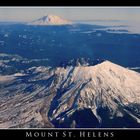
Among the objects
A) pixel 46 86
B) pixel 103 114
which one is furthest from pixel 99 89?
pixel 46 86

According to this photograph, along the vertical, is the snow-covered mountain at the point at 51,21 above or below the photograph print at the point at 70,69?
above

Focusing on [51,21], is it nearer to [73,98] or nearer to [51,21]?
[51,21]

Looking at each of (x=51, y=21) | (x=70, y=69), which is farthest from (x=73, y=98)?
(x=51, y=21)

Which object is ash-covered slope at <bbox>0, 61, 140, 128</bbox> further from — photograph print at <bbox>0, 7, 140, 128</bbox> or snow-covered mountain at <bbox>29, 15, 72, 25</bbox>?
→ snow-covered mountain at <bbox>29, 15, 72, 25</bbox>

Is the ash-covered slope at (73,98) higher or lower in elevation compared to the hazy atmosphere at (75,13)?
lower

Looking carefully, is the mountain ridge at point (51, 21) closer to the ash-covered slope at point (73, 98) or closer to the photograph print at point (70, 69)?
the photograph print at point (70, 69)

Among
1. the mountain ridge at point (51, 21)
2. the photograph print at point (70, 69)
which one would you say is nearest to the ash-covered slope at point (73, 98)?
the photograph print at point (70, 69)

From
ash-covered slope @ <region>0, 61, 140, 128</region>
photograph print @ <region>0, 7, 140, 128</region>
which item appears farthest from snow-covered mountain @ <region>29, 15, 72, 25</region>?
ash-covered slope @ <region>0, 61, 140, 128</region>

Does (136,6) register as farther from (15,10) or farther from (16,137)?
(16,137)
